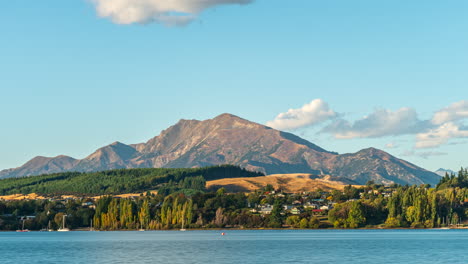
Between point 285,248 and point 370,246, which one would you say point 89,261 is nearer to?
point 285,248

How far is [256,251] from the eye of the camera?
151 metres

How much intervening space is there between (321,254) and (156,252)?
116ft

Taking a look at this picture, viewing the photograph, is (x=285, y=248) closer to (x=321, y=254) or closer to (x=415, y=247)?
(x=321, y=254)

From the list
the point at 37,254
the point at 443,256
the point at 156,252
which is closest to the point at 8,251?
the point at 37,254

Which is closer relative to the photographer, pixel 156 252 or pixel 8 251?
pixel 156 252

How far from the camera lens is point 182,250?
510ft

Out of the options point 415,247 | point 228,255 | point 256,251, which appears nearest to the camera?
point 228,255

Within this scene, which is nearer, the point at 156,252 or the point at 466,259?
the point at 466,259

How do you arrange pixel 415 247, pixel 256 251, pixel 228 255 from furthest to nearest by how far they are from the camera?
pixel 415 247 < pixel 256 251 < pixel 228 255

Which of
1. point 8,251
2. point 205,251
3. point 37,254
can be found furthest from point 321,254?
point 8,251

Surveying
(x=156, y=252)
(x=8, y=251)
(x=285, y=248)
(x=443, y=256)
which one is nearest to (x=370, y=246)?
(x=285, y=248)

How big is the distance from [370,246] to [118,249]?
59.3 m

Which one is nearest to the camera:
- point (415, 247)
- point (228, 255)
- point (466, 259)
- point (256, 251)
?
point (466, 259)

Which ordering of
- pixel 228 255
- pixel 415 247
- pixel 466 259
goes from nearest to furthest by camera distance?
pixel 466 259 → pixel 228 255 → pixel 415 247
